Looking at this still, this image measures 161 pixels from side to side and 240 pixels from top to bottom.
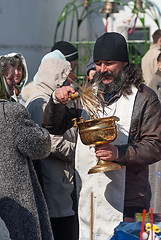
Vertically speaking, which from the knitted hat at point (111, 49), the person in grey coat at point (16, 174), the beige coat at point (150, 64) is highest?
the knitted hat at point (111, 49)

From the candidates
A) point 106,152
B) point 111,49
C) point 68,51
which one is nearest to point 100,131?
point 106,152

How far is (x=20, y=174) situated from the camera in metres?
3.25

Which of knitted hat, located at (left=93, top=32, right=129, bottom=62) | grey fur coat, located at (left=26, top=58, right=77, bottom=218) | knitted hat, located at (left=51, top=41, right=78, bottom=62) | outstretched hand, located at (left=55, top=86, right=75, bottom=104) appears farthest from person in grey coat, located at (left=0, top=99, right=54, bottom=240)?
knitted hat, located at (left=51, top=41, right=78, bottom=62)

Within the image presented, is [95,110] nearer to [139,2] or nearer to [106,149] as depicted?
[106,149]

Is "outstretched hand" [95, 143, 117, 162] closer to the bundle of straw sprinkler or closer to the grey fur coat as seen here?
the bundle of straw sprinkler

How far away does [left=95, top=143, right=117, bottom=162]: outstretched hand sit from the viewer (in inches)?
131

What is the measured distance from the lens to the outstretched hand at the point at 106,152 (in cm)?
333

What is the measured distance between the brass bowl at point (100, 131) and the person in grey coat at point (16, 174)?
0.29 meters

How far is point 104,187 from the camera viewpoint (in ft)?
11.7

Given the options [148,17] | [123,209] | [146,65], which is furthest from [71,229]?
[148,17]

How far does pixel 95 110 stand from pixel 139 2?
9.19 meters

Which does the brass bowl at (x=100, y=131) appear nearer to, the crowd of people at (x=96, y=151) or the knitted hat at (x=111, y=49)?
the crowd of people at (x=96, y=151)

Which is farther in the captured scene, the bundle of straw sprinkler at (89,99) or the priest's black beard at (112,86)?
the priest's black beard at (112,86)

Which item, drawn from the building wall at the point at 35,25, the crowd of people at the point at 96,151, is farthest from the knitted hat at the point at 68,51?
the building wall at the point at 35,25
